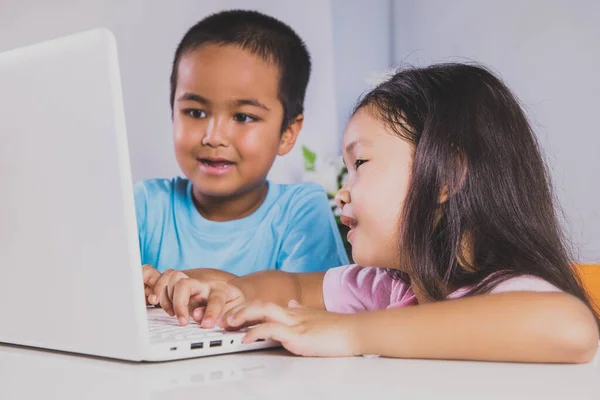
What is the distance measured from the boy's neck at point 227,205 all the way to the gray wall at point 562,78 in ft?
2.65

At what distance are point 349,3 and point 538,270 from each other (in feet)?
8.10

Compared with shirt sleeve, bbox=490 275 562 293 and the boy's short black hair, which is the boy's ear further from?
shirt sleeve, bbox=490 275 562 293

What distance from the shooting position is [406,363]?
68 cm

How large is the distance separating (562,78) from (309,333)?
213 centimetres

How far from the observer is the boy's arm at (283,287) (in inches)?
47.1

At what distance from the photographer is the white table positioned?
1.81 ft

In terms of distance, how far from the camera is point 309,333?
2.37 feet

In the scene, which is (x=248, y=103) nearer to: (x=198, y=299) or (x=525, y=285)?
(x=198, y=299)

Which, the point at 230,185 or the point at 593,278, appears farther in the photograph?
the point at 230,185

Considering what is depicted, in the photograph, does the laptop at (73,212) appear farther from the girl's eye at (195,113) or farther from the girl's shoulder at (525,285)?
the girl's eye at (195,113)

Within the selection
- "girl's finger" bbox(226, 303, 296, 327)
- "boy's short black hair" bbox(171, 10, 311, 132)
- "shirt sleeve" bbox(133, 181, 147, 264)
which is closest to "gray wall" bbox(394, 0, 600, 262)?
"boy's short black hair" bbox(171, 10, 311, 132)

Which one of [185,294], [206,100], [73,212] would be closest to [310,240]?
[206,100]

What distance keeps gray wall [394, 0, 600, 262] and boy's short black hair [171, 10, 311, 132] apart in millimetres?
502

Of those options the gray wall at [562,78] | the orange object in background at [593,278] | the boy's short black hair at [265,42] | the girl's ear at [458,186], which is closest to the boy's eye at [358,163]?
the girl's ear at [458,186]
